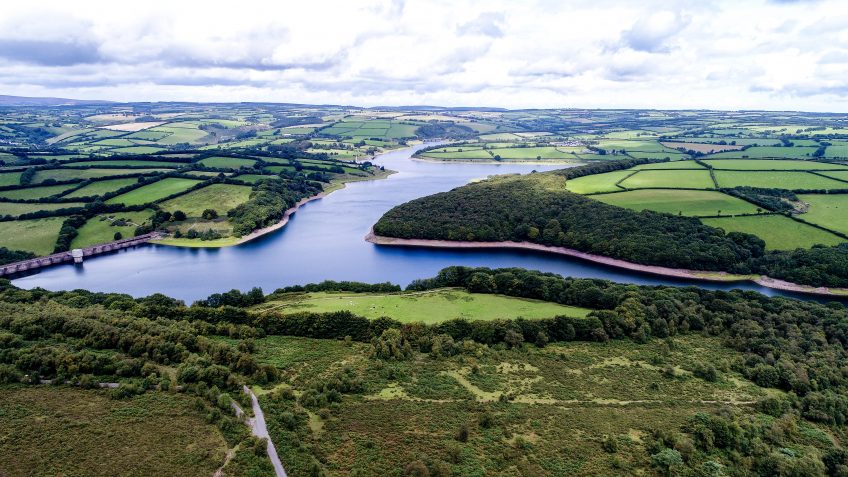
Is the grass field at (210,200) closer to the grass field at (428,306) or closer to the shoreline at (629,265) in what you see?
the shoreline at (629,265)

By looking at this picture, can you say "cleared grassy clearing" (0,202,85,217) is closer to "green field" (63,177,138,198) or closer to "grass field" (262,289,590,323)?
"green field" (63,177,138,198)

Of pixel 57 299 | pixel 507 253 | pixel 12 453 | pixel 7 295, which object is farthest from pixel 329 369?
pixel 507 253

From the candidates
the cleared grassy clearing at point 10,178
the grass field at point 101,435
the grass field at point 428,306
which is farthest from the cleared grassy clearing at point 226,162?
the grass field at point 101,435

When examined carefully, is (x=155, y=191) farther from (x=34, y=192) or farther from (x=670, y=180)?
(x=670, y=180)

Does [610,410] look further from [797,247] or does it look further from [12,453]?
[797,247]

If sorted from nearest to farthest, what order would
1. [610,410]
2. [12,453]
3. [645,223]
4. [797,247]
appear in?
[12,453] → [610,410] → [797,247] → [645,223]

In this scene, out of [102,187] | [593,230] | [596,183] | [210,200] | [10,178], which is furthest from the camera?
[596,183]

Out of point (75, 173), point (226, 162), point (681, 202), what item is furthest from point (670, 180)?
point (75, 173)
